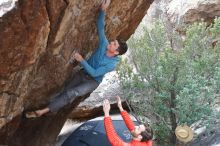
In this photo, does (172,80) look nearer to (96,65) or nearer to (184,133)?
(184,133)

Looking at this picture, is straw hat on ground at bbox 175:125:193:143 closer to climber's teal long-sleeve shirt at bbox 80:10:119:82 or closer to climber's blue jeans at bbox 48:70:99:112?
climber's blue jeans at bbox 48:70:99:112

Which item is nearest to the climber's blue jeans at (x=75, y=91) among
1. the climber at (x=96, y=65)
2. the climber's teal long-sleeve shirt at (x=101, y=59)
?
the climber at (x=96, y=65)

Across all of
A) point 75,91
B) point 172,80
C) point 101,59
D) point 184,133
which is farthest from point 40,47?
point 172,80

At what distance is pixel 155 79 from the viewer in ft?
34.1

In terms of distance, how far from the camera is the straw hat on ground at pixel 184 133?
929 cm

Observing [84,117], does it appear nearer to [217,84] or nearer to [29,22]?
[217,84]

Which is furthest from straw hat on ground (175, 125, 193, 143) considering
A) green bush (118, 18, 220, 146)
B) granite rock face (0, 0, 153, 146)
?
granite rock face (0, 0, 153, 146)

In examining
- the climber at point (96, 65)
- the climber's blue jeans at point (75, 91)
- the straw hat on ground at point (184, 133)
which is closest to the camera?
the climber at point (96, 65)

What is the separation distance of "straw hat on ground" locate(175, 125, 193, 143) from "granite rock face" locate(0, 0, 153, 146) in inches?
95.0

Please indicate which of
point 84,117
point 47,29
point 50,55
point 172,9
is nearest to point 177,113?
point 84,117

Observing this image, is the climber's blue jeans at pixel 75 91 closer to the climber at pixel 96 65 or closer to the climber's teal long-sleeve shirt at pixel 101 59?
the climber at pixel 96 65

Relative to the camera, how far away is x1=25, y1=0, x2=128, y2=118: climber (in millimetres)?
6961

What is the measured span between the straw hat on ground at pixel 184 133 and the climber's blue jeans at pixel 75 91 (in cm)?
284

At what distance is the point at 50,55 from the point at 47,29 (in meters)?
1.05
